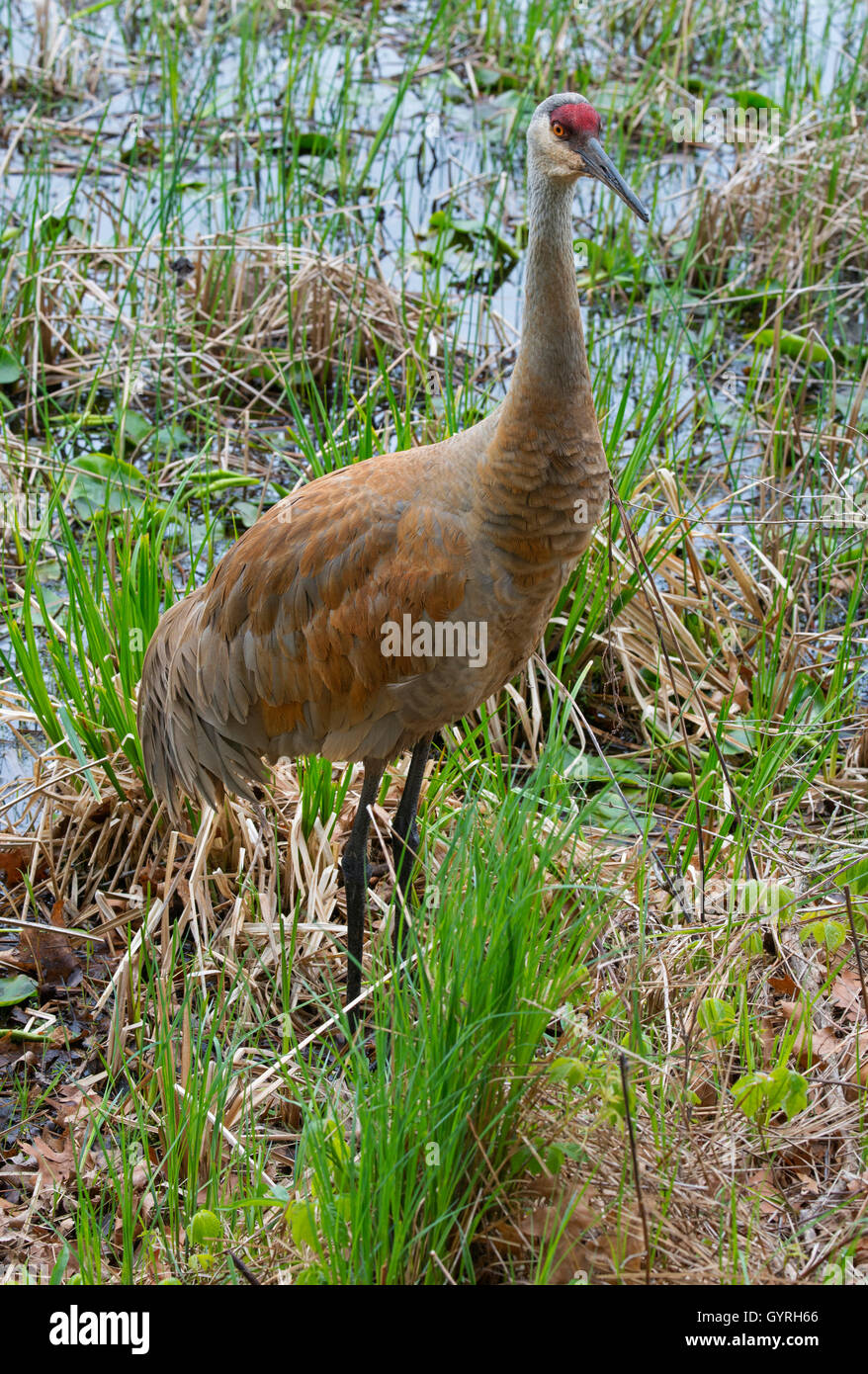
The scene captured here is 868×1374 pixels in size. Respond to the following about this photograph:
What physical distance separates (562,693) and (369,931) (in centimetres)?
91

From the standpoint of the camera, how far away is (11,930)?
338cm

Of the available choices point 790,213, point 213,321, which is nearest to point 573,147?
point 213,321

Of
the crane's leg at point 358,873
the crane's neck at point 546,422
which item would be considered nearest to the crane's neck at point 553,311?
the crane's neck at point 546,422

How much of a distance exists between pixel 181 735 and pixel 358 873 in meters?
0.55

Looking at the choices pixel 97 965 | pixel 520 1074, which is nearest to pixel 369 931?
pixel 97 965

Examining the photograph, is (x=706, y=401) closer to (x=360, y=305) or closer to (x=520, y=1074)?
(x=360, y=305)

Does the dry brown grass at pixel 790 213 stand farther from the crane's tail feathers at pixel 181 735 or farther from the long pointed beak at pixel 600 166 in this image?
the crane's tail feathers at pixel 181 735

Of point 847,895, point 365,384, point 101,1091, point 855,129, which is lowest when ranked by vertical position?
point 101,1091

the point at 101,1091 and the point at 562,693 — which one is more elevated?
the point at 562,693

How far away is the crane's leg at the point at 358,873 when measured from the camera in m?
3.19

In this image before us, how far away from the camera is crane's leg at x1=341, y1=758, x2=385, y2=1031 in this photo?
319 centimetres

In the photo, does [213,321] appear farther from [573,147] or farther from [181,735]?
[573,147]

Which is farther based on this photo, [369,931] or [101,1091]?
[369,931]

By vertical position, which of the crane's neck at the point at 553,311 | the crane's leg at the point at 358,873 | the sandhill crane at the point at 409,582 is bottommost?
the crane's leg at the point at 358,873
